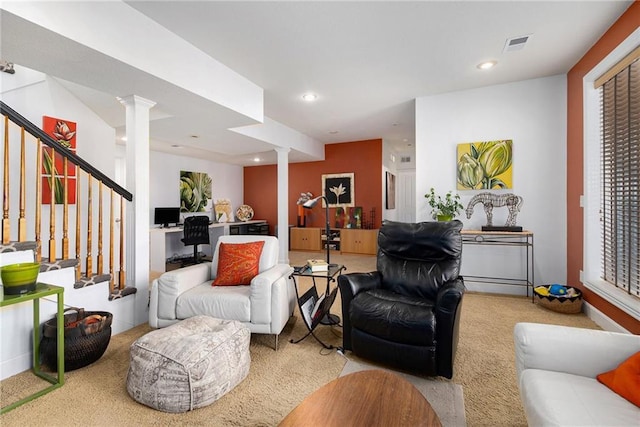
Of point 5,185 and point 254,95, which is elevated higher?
point 254,95

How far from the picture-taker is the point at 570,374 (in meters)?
1.28

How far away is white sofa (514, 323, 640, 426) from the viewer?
103 cm

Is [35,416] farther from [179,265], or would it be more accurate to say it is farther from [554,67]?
[554,67]

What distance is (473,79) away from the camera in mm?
3482

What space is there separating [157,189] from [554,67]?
6582mm

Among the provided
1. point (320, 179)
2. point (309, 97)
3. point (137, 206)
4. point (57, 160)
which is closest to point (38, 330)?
point (137, 206)

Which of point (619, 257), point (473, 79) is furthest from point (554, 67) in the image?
point (619, 257)

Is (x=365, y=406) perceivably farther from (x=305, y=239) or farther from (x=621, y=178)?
(x=305, y=239)

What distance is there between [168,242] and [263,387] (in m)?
5.31

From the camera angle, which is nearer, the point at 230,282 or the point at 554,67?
the point at 230,282

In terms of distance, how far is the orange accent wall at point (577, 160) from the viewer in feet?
8.19

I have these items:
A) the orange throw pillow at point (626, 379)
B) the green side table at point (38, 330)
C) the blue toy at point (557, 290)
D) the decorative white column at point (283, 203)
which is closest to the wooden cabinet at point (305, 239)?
the decorative white column at point (283, 203)

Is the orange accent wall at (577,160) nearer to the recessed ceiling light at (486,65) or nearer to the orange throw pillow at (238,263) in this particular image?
the recessed ceiling light at (486,65)

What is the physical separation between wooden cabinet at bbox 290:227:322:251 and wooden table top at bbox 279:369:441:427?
5.79 meters
